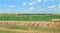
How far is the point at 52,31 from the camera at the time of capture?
3114cm

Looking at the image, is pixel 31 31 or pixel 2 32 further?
pixel 31 31

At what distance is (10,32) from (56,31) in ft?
21.7

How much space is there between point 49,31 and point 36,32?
198 cm

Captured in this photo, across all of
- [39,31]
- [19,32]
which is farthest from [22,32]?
[39,31]

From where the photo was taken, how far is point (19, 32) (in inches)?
1205

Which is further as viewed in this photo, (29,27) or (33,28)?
(29,27)

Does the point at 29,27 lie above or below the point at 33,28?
below

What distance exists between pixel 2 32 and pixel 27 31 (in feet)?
13.3

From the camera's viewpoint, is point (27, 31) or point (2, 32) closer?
point (2, 32)

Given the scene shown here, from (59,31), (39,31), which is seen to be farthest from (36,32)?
(59,31)

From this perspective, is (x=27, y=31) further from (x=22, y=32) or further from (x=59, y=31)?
(x=59, y=31)

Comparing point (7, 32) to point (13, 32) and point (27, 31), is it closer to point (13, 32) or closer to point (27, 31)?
point (13, 32)

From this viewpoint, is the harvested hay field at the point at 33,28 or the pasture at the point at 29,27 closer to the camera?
the harvested hay field at the point at 33,28

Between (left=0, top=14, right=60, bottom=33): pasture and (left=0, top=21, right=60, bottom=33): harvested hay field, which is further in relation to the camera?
(left=0, top=14, right=60, bottom=33): pasture
